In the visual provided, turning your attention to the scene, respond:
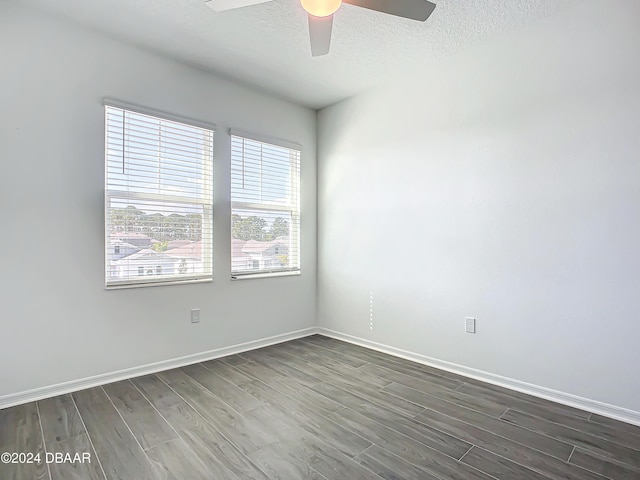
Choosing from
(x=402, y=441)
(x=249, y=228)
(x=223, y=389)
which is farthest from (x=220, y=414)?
(x=249, y=228)

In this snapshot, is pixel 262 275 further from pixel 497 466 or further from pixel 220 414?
pixel 497 466

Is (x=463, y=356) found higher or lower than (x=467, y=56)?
lower

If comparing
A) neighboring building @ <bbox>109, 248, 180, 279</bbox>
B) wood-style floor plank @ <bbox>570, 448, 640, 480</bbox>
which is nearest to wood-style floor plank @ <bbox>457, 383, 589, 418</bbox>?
wood-style floor plank @ <bbox>570, 448, 640, 480</bbox>

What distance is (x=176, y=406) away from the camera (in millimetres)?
2402

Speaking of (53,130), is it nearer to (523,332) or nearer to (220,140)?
(220,140)

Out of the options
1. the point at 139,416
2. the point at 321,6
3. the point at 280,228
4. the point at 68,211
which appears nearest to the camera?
the point at 321,6

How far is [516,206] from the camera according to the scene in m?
2.70

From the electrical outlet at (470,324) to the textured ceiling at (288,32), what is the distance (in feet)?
7.40

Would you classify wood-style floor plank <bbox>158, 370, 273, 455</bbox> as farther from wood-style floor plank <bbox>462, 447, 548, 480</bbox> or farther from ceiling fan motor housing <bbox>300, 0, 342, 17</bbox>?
ceiling fan motor housing <bbox>300, 0, 342, 17</bbox>

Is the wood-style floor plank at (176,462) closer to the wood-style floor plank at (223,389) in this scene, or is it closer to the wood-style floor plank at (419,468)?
the wood-style floor plank at (223,389)

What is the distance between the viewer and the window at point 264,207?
3.58 metres

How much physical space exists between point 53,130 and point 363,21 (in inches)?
92.9

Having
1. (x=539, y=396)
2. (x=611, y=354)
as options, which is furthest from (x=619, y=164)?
(x=539, y=396)

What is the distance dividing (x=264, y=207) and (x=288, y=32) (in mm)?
1702
